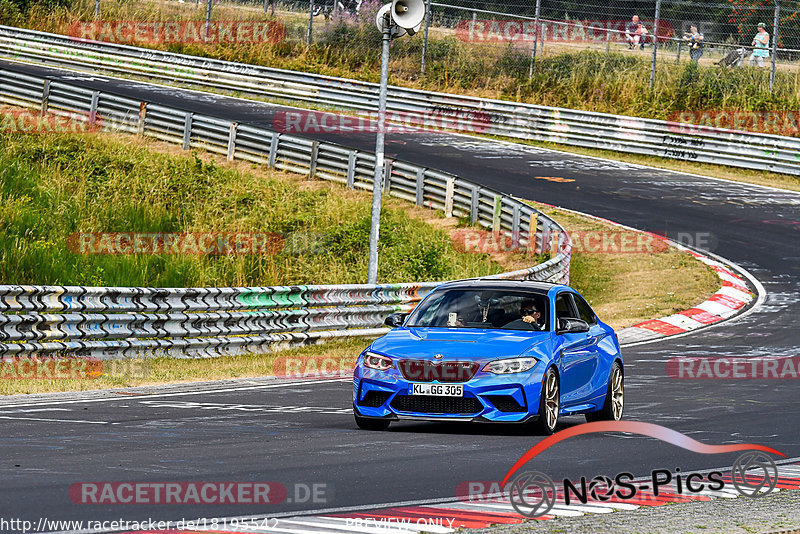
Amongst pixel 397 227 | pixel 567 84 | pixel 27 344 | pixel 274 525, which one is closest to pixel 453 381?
pixel 274 525

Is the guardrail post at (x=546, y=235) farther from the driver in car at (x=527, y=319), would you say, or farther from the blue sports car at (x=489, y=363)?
the driver in car at (x=527, y=319)

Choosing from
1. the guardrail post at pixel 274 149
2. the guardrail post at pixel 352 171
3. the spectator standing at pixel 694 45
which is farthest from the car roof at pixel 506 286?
the spectator standing at pixel 694 45

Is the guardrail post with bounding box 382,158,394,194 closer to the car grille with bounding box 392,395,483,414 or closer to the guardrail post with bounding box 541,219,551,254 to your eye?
the guardrail post with bounding box 541,219,551,254

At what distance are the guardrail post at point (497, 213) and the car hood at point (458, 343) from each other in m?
17.7

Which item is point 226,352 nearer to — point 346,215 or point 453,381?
point 453,381

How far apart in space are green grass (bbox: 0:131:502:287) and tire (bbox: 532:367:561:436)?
11.6 meters

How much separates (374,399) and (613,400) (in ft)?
9.17

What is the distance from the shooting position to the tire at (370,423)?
11.1 m

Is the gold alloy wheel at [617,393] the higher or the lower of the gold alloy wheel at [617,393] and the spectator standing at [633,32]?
the lower

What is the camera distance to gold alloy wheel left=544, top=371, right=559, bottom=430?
1090 centimetres

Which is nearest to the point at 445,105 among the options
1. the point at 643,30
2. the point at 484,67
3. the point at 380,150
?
the point at 484,67

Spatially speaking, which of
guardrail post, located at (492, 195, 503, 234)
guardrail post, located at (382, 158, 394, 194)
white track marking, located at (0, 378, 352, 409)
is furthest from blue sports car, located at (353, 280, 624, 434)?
guardrail post, located at (382, 158, 394, 194)

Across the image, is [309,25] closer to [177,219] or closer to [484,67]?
[484,67]

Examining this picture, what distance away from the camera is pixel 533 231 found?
27562mm
